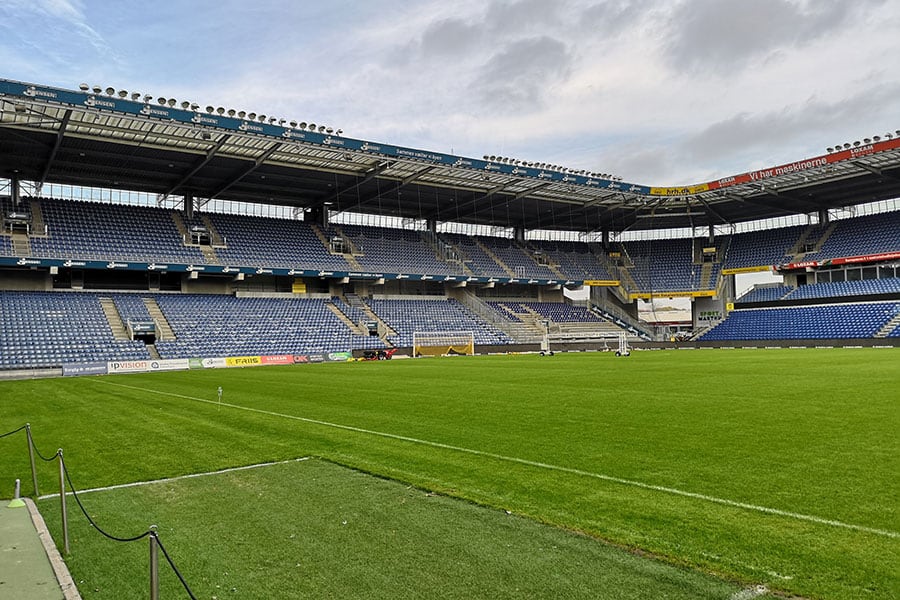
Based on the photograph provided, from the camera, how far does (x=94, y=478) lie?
876 cm

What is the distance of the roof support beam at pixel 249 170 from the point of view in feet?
129

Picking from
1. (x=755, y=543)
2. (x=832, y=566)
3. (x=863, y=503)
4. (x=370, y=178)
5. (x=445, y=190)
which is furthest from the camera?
(x=445, y=190)

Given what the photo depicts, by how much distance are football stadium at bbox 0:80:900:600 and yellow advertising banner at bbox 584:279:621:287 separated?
22.6 inches

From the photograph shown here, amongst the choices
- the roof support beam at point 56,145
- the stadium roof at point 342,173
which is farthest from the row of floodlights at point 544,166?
the roof support beam at point 56,145

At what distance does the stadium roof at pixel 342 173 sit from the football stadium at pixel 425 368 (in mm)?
298

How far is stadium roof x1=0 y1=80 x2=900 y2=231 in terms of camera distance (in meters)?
34.5

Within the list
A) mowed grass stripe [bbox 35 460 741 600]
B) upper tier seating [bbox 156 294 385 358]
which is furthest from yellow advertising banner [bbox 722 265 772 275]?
mowed grass stripe [bbox 35 460 741 600]

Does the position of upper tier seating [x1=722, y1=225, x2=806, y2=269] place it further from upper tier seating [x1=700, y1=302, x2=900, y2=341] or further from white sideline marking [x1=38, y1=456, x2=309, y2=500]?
white sideline marking [x1=38, y1=456, x2=309, y2=500]

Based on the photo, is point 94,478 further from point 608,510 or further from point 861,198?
point 861,198

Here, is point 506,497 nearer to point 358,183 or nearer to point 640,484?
point 640,484

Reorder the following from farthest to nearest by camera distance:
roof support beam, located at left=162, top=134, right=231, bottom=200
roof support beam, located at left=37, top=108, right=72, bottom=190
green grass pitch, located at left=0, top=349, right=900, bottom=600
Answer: roof support beam, located at left=162, top=134, right=231, bottom=200 < roof support beam, located at left=37, top=108, right=72, bottom=190 < green grass pitch, located at left=0, top=349, right=900, bottom=600

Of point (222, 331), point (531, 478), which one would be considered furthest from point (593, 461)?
point (222, 331)

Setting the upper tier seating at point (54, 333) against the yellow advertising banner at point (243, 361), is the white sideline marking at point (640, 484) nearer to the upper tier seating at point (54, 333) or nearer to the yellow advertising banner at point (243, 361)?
the yellow advertising banner at point (243, 361)

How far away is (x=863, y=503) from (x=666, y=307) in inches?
2484
